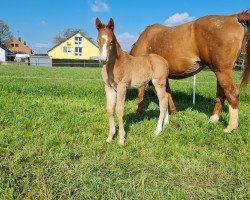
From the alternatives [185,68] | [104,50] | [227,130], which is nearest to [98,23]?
[104,50]

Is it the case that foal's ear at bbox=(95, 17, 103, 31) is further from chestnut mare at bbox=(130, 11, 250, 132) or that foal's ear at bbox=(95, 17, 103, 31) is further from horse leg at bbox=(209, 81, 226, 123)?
horse leg at bbox=(209, 81, 226, 123)

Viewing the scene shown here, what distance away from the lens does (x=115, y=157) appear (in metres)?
4.07

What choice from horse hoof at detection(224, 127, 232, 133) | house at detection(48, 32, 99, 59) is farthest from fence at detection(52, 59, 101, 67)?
horse hoof at detection(224, 127, 232, 133)

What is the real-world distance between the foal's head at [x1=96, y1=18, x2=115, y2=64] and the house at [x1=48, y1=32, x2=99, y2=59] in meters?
73.5

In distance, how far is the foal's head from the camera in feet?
13.7

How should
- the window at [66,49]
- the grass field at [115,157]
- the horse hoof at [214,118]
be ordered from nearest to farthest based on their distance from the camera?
1. the grass field at [115,157]
2. the horse hoof at [214,118]
3. the window at [66,49]

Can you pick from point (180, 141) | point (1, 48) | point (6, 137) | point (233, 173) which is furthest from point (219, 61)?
point (1, 48)

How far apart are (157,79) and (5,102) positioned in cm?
408

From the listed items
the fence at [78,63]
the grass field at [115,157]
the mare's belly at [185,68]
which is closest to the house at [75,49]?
the fence at [78,63]

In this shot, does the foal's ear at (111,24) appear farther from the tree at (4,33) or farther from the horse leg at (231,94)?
the tree at (4,33)

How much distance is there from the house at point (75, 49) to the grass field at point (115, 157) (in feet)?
236

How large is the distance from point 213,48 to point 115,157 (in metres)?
3.03

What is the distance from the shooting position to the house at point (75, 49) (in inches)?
3031

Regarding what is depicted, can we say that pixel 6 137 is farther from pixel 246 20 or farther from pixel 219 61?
pixel 246 20
